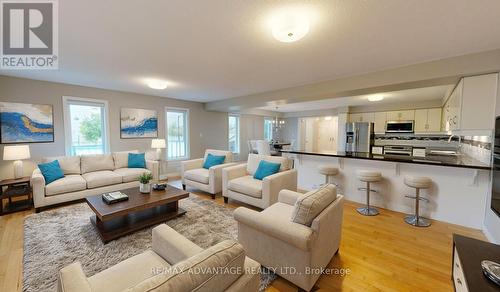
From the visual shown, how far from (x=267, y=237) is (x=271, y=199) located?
1.30 m

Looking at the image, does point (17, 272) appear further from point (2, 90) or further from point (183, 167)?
point (2, 90)

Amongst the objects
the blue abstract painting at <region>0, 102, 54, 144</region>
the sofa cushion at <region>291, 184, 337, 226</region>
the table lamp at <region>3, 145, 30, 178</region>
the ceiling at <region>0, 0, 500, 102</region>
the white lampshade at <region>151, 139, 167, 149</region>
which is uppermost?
the ceiling at <region>0, 0, 500, 102</region>

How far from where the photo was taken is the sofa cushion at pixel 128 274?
113 cm

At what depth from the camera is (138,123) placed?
5230 mm

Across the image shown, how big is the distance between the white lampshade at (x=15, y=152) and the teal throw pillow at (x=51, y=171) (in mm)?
275

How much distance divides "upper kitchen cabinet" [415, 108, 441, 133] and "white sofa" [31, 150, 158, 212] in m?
7.10

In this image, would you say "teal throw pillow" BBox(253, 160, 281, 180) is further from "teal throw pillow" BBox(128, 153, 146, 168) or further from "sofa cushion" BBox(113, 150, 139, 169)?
"sofa cushion" BBox(113, 150, 139, 169)

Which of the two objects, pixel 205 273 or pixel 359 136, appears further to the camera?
pixel 359 136

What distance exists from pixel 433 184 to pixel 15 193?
21.4 ft

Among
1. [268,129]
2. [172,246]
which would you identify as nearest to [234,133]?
[268,129]

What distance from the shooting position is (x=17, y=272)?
1.88 meters

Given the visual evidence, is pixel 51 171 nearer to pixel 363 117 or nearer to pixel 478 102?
pixel 478 102

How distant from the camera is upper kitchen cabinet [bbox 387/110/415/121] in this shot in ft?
19.1

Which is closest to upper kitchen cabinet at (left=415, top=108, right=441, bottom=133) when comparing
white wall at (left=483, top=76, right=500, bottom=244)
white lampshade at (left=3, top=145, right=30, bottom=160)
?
white wall at (left=483, top=76, right=500, bottom=244)
